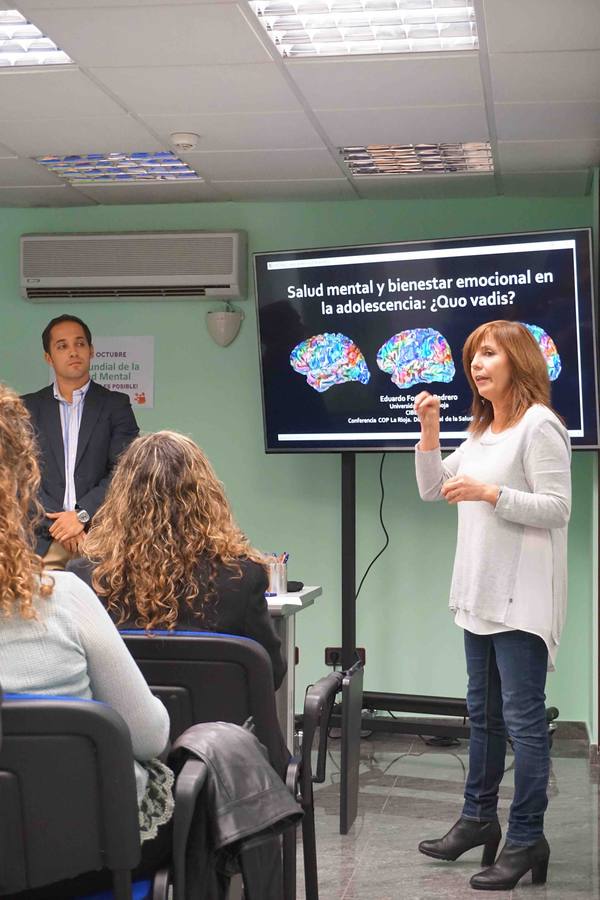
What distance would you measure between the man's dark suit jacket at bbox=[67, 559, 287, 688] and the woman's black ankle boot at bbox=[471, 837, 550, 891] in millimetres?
1113

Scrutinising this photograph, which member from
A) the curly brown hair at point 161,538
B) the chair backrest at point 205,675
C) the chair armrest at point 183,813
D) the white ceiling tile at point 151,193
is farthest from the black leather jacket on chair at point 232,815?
the white ceiling tile at point 151,193

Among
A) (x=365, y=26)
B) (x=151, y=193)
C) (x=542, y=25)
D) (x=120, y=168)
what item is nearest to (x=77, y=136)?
(x=120, y=168)

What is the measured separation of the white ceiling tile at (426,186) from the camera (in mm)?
5000

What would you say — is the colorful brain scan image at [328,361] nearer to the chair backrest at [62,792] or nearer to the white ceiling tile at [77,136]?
the white ceiling tile at [77,136]

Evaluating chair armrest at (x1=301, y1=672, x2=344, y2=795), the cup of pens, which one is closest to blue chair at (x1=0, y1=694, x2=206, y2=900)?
chair armrest at (x1=301, y1=672, x2=344, y2=795)

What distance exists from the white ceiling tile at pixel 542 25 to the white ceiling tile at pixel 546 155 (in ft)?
3.35

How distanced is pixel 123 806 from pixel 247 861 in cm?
26

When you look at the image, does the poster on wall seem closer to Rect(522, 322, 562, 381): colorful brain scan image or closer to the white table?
Rect(522, 322, 562, 381): colorful brain scan image

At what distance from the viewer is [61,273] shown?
218 inches

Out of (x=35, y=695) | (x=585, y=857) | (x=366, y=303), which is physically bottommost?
(x=585, y=857)

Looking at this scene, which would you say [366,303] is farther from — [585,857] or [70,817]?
[70,817]

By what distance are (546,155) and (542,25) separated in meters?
1.38

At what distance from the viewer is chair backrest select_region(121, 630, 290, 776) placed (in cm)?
210

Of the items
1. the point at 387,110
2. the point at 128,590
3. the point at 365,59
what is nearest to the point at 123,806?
the point at 128,590
